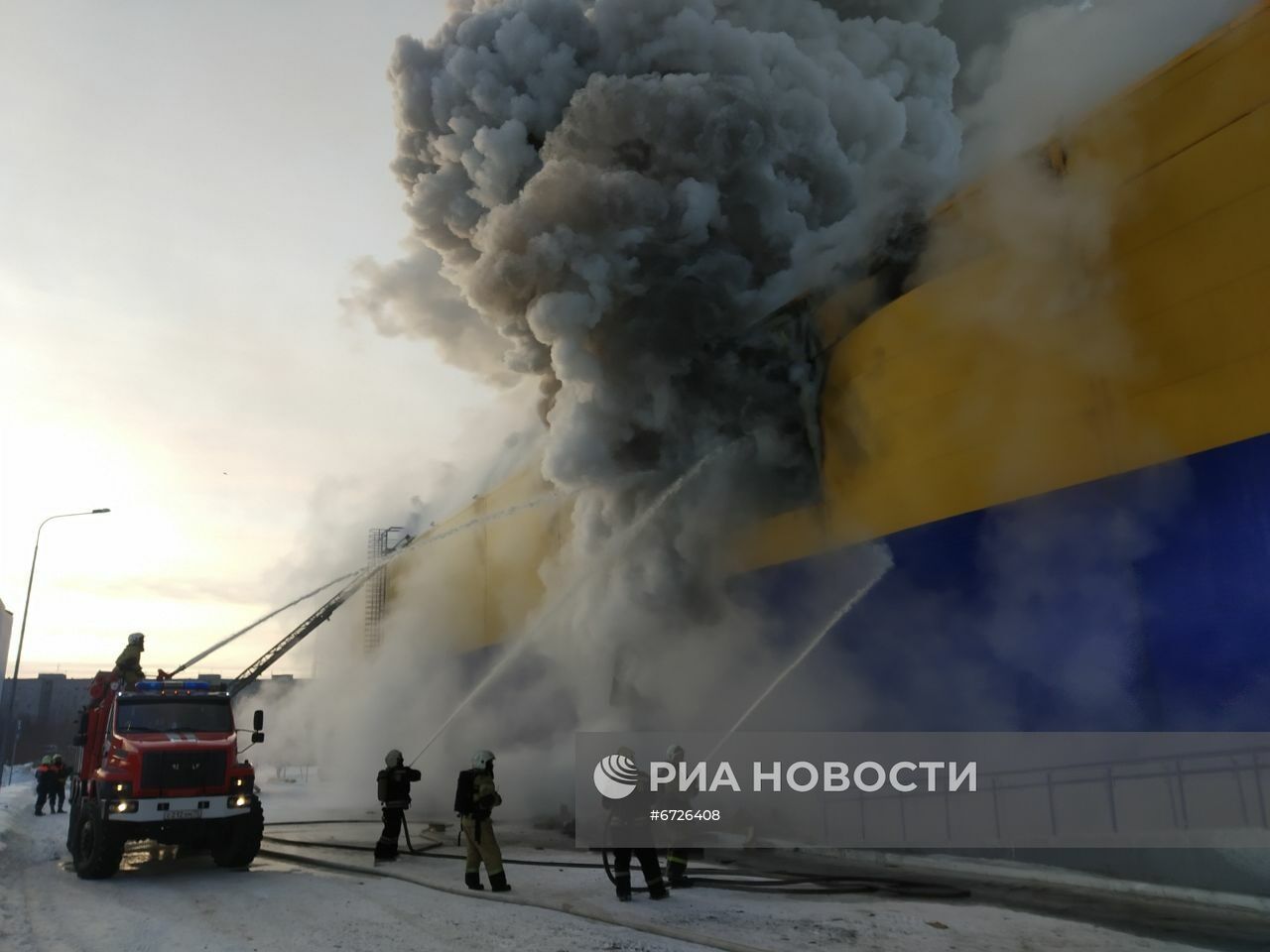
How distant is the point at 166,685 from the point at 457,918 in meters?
6.03

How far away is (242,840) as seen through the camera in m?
10.4

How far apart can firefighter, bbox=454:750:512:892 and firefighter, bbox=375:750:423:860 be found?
2402 mm

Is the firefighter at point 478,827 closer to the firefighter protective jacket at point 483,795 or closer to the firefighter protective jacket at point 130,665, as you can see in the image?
the firefighter protective jacket at point 483,795

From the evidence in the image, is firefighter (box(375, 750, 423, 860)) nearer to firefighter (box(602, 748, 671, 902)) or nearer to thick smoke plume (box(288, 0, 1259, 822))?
firefighter (box(602, 748, 671, 902))

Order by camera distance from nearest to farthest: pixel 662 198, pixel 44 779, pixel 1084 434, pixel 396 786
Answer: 1. pixel 1084 434
2. pixel 396 786
3. pixel 662 198
4. pixel 44 779

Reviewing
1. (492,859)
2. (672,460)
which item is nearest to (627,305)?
(672,460)

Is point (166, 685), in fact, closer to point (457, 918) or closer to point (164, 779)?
point (164, 779)

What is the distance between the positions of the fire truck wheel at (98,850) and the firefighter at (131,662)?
Result: 2.07 m

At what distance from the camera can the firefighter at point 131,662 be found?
1180 cm

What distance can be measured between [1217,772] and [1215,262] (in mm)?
5238

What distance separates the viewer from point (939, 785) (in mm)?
11844

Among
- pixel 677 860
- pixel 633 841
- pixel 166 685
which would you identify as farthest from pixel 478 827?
pixel 166 685

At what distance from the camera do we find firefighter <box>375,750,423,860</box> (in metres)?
11.0

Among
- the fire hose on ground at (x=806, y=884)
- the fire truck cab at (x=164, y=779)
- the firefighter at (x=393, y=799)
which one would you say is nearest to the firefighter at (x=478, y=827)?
the fire hose on ground at (x=806, y=884)
